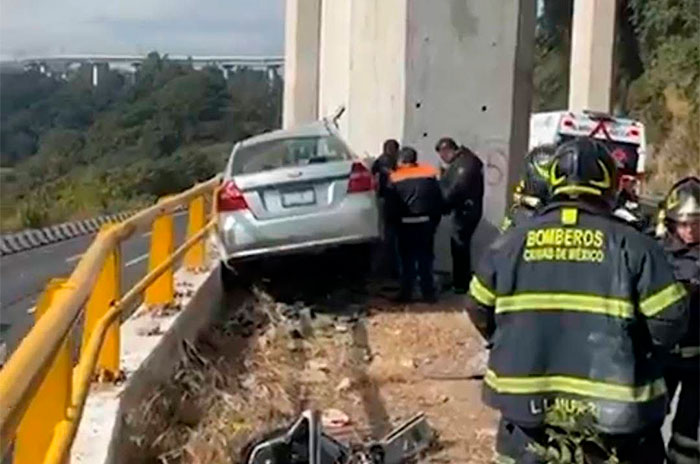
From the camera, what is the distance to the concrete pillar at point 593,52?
35.5 metres

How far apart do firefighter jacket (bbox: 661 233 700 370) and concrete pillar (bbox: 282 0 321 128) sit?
27399 millimetres

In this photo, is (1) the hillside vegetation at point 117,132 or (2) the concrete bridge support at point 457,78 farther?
(1) the hillside vegetation at point 117,132

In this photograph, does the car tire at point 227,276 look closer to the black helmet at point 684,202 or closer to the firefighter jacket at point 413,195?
the firefighter jacket at point 413,195

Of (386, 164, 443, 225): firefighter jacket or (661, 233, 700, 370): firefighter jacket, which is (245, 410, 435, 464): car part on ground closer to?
(661, 233, 700, 370): firefighter jacket

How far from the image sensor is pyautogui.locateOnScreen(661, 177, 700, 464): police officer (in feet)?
18.3

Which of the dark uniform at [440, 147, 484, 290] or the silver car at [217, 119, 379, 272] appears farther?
the dark uniform at [440, 147, 484, 290]

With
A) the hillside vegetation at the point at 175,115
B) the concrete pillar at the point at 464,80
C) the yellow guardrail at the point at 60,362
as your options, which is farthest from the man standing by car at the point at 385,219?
the hillside vegetation at the point at 175,115

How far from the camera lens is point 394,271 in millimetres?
14781

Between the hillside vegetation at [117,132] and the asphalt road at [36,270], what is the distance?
11.5ft

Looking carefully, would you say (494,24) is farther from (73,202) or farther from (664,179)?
(73,202)

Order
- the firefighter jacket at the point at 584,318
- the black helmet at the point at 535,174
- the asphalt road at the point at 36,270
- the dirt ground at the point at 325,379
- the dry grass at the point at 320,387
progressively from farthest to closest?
1. the asphalt road at the point at 36,270
2. the black helmet at the point at 535,174
3. the dirt ground at the point at 325,379
4. the dry grass at the point at 320,387
5. the firefighter jacket at the point at 584,318

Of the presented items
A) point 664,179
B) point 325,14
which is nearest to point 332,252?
point 325,14

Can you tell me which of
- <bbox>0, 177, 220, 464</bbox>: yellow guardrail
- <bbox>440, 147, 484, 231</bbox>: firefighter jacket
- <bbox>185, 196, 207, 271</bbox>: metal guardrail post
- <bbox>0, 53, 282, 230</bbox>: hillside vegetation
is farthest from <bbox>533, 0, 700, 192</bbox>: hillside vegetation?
<bbox>0, 177, 220, 464</bbox>: yellow guardrail

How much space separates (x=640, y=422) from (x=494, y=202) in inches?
445
